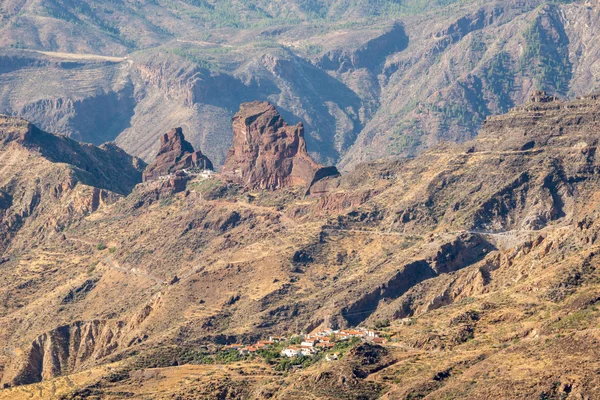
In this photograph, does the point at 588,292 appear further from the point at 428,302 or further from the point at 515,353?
the point at 428,302

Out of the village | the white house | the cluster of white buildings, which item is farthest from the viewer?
the white house

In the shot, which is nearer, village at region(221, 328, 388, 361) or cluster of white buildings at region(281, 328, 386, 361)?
village at region(221, 328, 388, 361)

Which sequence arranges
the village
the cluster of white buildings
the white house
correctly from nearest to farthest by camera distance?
the village, the cluster of white buildings, the white house

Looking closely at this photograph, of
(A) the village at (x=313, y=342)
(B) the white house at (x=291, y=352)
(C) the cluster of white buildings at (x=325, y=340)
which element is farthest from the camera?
(B) the white house at (x=291, y=352)

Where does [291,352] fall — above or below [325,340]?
below

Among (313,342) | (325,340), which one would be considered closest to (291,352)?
(313,342)

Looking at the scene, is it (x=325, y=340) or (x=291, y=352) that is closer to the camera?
(x=291, y=352)

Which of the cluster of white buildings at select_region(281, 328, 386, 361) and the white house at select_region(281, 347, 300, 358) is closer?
the cluster of white buildings at select_region(281, 328, 386, 361)

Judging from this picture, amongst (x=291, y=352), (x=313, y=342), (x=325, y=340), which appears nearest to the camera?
(x=291, y=352)

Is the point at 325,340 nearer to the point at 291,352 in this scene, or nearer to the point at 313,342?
the point at 313,342
